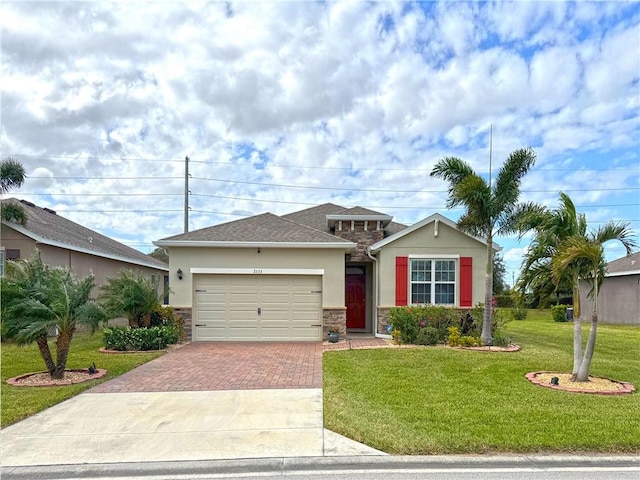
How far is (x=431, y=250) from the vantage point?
14938 millimetres

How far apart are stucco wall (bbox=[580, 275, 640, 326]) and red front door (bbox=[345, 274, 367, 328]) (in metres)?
11.6

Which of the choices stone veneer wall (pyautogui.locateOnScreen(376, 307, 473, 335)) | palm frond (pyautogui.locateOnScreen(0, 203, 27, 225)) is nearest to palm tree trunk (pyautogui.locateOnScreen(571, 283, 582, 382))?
stone veneer wall (pyautogui.locateOnScreen(376, 307, 473, 335))

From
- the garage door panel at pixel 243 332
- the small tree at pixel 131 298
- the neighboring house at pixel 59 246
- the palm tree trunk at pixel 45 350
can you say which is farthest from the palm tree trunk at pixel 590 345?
the neighboring house at pixel 59 246

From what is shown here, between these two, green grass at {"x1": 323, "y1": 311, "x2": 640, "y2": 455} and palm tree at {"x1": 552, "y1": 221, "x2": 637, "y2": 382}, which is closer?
green grass at {"x1": 323, "y1": 311, "x2": 640, "y2": 455}

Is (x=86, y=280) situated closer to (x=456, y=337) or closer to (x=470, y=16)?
(x=456, y=337)

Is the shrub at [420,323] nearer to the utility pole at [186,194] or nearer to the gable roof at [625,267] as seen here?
the gable roof at [625,267]

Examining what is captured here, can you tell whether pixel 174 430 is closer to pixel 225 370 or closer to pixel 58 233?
pixel 225 370

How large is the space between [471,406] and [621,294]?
70.5ft

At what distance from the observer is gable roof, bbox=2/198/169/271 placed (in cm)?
1525

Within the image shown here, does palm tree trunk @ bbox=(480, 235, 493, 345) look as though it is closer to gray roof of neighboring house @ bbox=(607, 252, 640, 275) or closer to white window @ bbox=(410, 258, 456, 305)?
white window @ bbox=(410, 258, 456, 305)

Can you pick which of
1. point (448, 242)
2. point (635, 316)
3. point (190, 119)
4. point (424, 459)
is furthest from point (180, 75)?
point (635, 316)

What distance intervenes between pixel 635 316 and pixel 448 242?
13.8 m

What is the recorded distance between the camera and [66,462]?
194 inches

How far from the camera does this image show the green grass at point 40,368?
685 cm
